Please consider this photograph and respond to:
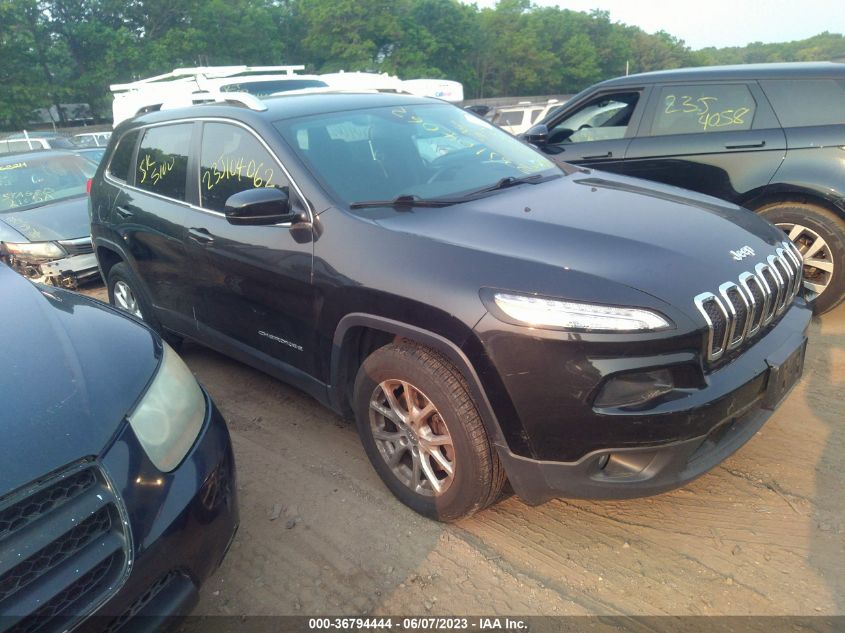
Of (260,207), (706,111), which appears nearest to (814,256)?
(706,111)

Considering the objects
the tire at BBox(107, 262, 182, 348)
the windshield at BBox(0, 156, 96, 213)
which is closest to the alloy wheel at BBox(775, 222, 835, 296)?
the tire at BBox(107, 262, 182, 348)

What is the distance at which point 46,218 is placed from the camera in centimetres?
691

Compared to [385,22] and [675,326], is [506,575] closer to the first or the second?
[675,326]

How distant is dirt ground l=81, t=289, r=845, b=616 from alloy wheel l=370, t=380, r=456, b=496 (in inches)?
8.0

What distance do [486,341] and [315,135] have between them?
1.59 meters

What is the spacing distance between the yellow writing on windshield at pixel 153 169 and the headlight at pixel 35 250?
312cm

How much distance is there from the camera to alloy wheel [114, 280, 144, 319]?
4.57 metres

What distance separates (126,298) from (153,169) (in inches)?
47.2

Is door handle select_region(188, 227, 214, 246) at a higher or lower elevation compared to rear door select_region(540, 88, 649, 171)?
lower

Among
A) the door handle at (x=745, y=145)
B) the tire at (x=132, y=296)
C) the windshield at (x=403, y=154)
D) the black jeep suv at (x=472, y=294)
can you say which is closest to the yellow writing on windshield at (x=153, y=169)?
the black jeep suv at (x=472, y=294)

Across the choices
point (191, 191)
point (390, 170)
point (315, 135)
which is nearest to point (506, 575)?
point (390, 170)

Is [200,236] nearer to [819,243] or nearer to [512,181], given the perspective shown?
[512,181]

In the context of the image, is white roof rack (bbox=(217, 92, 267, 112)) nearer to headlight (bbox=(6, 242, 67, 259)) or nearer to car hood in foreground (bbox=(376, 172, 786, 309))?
car hood in foreground (bbox=(376, 172, 786, 309))

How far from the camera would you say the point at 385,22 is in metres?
50.8
